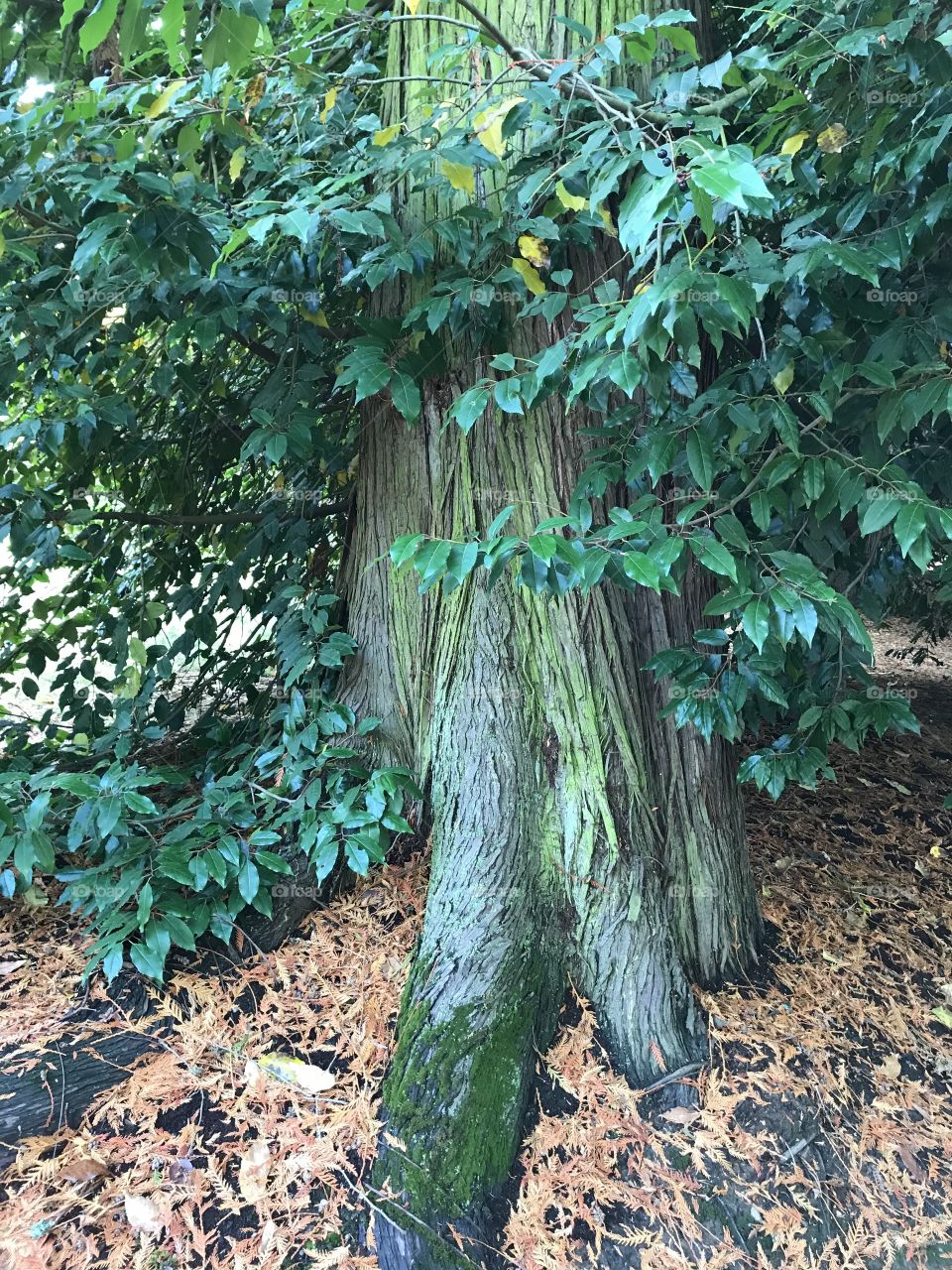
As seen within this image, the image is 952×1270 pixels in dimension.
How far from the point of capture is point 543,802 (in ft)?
7.60

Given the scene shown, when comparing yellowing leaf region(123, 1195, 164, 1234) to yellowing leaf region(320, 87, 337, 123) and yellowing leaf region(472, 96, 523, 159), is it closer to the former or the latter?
yellowing leaf region(472, 96, 523, 159)

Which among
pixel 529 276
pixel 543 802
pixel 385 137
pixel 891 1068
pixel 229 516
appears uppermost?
pixel 385 137

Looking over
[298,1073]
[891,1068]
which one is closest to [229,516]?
[298,1073]

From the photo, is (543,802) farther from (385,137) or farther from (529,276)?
(385,137)

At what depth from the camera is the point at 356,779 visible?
252 cm

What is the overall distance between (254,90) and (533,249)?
923 mm

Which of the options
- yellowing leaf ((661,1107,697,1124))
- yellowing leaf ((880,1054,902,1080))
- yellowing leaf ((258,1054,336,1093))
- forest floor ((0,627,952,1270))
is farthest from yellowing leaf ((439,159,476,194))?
yellowing leaf ((880,1054,902,1080))

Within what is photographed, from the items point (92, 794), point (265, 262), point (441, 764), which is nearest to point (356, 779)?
point (441, 764)

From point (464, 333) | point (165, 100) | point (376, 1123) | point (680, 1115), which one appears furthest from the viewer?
point (464, 333)

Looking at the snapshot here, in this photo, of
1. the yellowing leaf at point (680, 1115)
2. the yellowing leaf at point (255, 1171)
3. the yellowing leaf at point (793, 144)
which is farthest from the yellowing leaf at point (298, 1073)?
the yellowing leaf at point (793, 144)

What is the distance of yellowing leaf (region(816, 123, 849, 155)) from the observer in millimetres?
1730

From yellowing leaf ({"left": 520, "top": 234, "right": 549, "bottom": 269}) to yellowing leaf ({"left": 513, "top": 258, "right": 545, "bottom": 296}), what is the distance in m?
0.02

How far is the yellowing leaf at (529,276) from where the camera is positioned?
202 centimetres

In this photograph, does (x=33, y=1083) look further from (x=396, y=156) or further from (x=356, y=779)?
(x=396, y=156)
